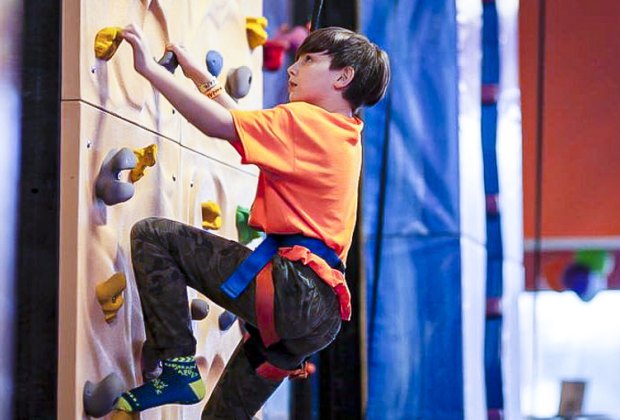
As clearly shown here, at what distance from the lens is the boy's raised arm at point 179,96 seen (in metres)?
1.62

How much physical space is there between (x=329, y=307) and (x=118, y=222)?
0.39 meters

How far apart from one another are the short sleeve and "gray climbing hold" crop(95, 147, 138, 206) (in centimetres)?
18

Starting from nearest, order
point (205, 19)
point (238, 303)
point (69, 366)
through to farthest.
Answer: point (69, 366), point (238, 303), point (205, 19)

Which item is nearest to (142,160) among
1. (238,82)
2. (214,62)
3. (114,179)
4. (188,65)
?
(114,179)

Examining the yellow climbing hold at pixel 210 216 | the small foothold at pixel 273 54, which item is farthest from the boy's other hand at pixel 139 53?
the small foothold at pixel 273 54

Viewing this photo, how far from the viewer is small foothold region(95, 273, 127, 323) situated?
171 cm

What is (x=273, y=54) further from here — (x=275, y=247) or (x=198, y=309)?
(x=275, y=247)

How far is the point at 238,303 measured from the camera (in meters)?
1.74

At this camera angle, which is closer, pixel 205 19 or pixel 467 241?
pixel 205 19

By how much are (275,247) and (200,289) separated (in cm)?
15

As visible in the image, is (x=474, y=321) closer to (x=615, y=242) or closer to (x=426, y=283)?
(x=426, y=283)

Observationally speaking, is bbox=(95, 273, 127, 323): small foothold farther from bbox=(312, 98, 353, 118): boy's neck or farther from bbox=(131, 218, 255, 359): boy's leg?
bbox=(312, 98, 353, 118): boy's neck

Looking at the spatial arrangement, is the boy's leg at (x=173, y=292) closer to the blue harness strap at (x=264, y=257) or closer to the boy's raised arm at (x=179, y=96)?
the blue harness strap at (x=264, y=257)

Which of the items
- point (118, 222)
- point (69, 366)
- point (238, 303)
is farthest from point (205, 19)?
point (69, 366)
